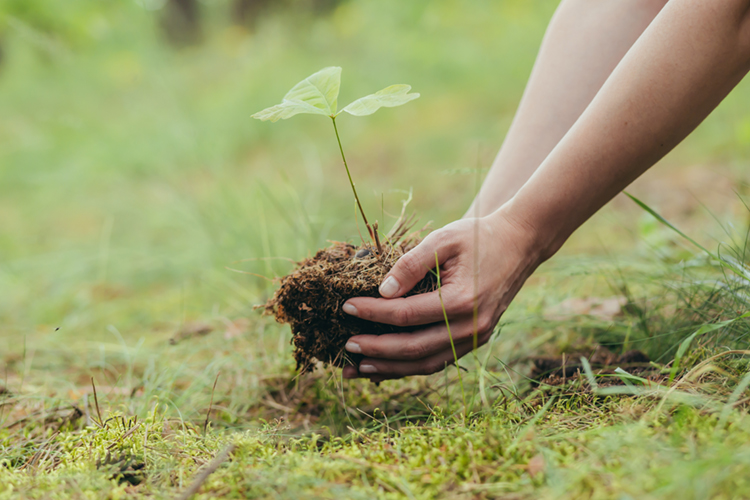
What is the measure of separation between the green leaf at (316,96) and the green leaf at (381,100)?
5 cm

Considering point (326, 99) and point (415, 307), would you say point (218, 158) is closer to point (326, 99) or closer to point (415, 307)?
point (326, 99)

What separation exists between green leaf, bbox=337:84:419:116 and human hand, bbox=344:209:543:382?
298 millimetres

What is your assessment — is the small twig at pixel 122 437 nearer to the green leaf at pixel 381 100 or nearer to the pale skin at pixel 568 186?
the pale skin at pixel 568 186

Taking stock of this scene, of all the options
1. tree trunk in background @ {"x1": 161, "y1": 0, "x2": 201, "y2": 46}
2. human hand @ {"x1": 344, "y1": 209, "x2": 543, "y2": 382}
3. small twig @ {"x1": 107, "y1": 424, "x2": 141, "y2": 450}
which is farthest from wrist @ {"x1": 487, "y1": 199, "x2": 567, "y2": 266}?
tree trunk in background @ {"x1": 161, "y1": 0, "x2": 201, "y2": 46}

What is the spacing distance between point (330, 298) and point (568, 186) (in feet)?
1.92

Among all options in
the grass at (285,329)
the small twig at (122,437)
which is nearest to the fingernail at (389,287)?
the grass at (285,329)

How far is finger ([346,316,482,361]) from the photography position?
1053mm

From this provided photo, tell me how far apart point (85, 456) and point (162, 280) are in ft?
7.72

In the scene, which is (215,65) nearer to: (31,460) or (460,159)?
(460,159)

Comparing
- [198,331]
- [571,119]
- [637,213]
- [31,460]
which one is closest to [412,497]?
[31,460]

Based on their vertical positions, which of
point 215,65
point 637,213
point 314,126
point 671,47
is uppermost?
point 215,65

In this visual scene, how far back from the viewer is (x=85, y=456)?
35.5 inches

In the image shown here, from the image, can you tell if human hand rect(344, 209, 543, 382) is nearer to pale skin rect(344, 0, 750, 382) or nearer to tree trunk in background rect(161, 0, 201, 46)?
pale skin rect(344, 0, 750, 382)

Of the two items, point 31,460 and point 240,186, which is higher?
point 240,186
